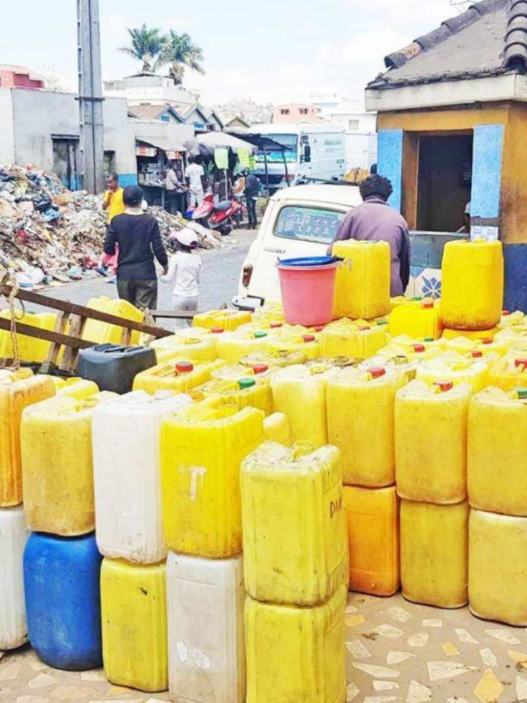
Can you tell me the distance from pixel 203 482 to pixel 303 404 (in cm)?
108

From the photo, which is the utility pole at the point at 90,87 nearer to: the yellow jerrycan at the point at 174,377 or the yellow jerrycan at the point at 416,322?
the yellow jerrycan at the point at 416,322

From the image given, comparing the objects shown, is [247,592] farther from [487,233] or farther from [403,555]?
[487,233]

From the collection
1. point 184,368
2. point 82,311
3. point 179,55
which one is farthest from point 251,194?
point 179,55

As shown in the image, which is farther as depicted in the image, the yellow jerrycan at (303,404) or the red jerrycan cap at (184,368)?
the red jerrycan cap at (184,368)

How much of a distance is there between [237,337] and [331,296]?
2.30 feet

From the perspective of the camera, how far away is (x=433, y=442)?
3807 mm

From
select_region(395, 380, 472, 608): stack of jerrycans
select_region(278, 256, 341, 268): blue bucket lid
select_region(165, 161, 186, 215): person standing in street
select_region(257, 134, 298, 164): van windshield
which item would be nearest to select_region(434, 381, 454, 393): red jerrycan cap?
select_region(395, 380, 472, 608): stack of jerrycans

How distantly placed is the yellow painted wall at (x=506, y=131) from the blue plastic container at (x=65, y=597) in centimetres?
623

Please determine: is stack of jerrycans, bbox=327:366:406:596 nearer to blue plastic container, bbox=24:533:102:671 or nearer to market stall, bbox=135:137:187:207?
blue plastic container, bbox=24:533:102:671

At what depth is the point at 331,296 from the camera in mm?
5559

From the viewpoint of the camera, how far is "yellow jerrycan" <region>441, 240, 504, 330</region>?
5266 mm

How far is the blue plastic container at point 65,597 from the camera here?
3510 mm

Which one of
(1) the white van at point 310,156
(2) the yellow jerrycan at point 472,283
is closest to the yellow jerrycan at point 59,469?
(2) the yellow jerrycan at point 472,283

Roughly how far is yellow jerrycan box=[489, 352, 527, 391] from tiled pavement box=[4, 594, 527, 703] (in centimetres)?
107
